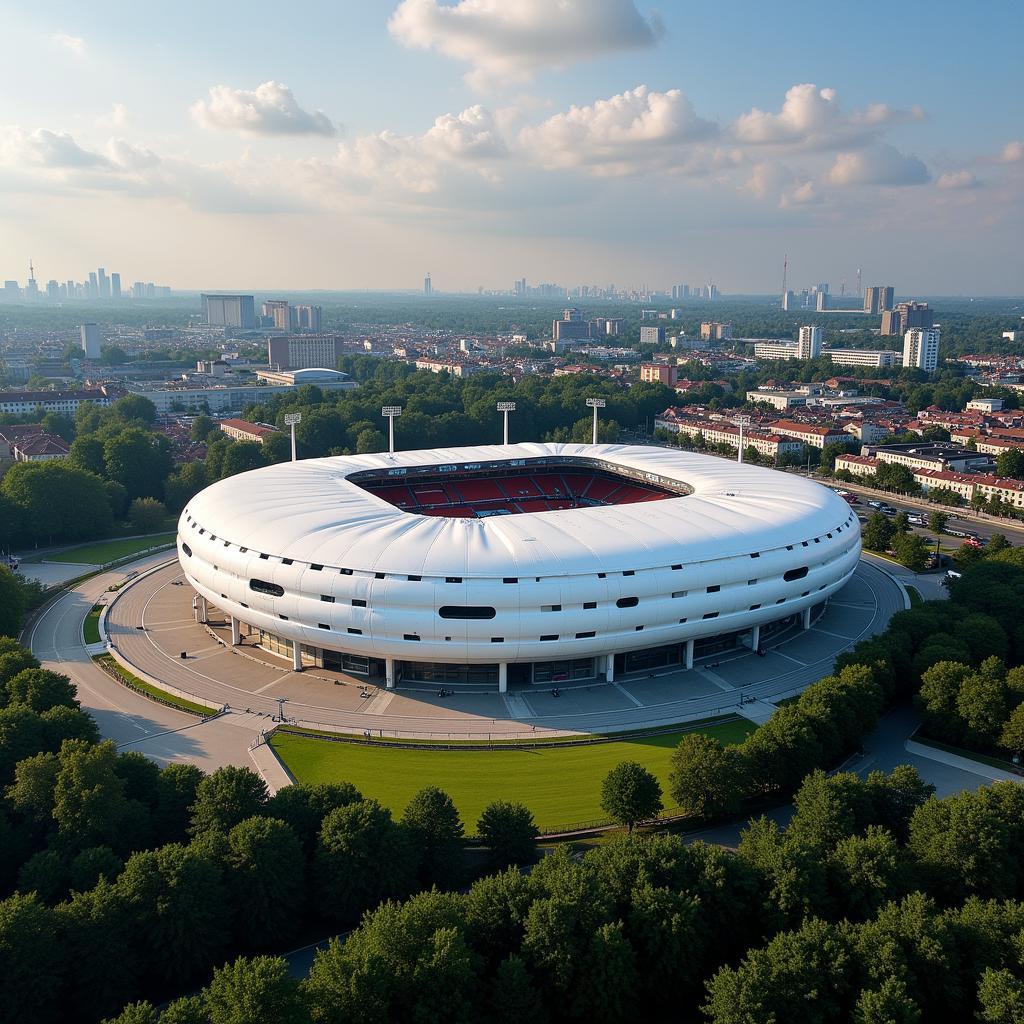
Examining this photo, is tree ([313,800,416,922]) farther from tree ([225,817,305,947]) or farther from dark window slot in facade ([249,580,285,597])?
dark window slot in facade ([249,580,285,597])

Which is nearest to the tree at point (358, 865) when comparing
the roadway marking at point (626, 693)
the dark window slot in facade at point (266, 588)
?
the roadway marking at point (626, 693)

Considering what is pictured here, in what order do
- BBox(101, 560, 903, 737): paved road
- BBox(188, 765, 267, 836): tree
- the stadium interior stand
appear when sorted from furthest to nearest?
the stadium interior stand → BBox(101, 560, 903, 737): paved road → BBox(188, 765, 267, 836): tree

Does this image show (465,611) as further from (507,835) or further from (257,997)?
(257,997)

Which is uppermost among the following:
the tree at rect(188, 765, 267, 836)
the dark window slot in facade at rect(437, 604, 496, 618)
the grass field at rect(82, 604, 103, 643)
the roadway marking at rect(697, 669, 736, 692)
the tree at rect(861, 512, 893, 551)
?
the dark window slot in facade at rect(437, 604, 496, 618)

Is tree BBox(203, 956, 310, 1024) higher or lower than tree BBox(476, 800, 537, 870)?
higher

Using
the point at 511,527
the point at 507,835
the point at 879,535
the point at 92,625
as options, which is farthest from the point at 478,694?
the point at 879,535

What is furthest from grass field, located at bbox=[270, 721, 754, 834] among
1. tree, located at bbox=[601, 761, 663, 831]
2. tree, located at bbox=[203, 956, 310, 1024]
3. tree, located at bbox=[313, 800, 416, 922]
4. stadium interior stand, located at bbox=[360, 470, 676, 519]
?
stadium interior stand, located at bbox=[360, 470, 676, 519]
